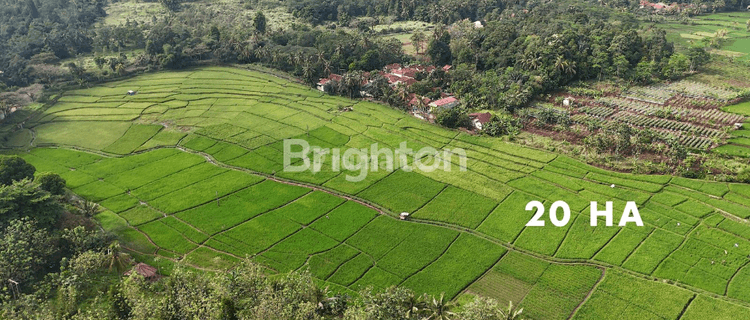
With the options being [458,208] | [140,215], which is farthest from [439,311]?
[140,215]

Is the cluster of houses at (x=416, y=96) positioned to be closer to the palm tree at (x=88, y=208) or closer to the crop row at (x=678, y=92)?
the crop row at (x=678, y=92)

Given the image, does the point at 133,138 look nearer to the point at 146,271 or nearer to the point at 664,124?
the point at 146,271

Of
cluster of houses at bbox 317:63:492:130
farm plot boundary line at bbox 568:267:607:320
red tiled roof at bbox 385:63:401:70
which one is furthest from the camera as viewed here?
red tiled roof at bbox 385:63:401:70

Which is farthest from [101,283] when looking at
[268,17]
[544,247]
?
[268,17]

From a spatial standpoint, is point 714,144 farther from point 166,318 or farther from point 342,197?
point 166,318

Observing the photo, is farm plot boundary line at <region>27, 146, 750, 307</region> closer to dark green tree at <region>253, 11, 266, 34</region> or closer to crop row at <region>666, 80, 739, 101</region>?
crop row at <region>666, 80, 739, 101</region>

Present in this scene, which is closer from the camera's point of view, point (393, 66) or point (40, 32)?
point (393, 66)

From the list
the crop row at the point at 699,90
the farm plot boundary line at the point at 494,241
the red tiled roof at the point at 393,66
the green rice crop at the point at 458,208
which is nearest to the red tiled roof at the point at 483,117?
the green rice crop at the point at 458,208

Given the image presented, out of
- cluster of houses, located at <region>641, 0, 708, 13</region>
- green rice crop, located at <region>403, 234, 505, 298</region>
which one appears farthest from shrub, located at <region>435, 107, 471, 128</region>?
cluster of houses, located at <region>641, 0, 708, 13</region>

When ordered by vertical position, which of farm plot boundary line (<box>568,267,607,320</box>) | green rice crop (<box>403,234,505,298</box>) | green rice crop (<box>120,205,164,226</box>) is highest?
green rice crop (<box>120,205,164,226</box>)
